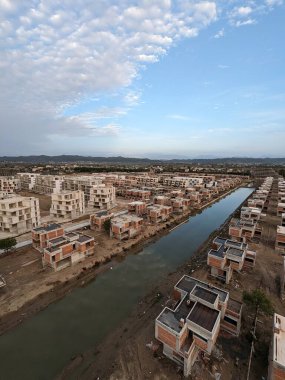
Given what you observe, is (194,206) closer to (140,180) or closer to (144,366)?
(140,180)

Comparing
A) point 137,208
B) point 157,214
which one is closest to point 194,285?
point 157,214

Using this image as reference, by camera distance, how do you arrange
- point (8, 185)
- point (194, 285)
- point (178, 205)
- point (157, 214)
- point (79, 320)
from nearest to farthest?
point (79, 320) < point (194, 285) < point (157, 214) < point (178, 205) < point (8, 185)

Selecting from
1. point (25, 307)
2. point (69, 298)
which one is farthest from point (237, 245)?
point (25, 307)

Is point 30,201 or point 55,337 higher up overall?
point 30,201

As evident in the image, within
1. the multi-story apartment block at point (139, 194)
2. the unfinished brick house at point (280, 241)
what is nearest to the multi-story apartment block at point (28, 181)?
the multi-story apartment block at point (139, 194)

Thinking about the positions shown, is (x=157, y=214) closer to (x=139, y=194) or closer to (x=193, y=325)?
(x=139, y=194)

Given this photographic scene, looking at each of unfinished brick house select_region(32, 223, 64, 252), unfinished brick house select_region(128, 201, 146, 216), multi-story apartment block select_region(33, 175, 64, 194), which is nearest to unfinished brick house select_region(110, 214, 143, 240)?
unfinished brick house select_region(32, 223, 64, 252)

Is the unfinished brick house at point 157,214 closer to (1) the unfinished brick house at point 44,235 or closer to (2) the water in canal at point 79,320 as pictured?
(2) the water in canal at point 79,320
